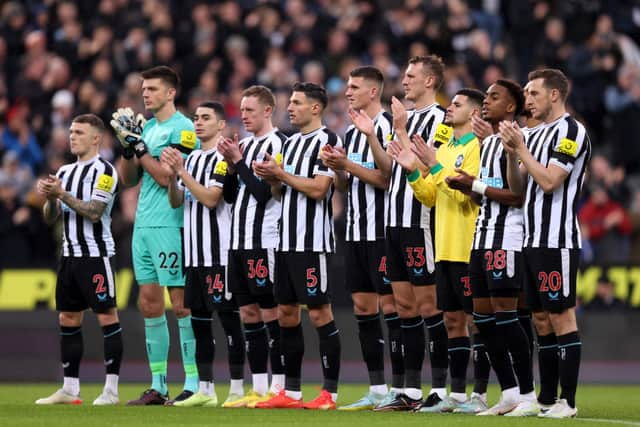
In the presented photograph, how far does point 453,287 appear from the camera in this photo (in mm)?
10992

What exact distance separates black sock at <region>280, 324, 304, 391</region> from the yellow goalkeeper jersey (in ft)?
4.78

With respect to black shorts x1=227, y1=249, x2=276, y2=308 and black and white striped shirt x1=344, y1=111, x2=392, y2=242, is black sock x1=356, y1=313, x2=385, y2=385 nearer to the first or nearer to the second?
black and white striped shirt x1=344, y1=111, x2=392, y2=242

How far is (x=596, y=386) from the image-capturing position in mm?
15766

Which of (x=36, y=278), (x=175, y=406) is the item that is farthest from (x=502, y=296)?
(x=36, y=278)

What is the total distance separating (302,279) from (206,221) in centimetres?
→ 130

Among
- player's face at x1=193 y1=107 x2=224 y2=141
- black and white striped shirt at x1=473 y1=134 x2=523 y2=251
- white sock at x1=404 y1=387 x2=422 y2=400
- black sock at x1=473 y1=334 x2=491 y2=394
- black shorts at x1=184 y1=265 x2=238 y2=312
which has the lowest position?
white sock at x1=404 y1=387 x2=422 y2=400

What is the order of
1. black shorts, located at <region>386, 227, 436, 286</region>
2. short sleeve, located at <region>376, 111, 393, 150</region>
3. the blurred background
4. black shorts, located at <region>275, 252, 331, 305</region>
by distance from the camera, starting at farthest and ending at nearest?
the blurred background, short sleeve, located at <region>376, 111, 393, 150</region>, black shorts, located at <region>275, 252, 331, 305</region>, black shorts, located at <region>386, 227, 436, 286</region>

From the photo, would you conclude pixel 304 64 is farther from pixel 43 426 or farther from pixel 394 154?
pixel 43 426

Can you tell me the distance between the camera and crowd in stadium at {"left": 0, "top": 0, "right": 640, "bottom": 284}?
19.4 meters

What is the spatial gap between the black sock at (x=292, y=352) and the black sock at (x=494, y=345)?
1674 millimetres

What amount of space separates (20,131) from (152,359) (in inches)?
305

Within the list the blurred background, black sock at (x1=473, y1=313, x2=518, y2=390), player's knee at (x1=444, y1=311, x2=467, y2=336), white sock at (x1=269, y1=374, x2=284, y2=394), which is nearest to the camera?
black sock at (x1=473, y1=313, x2=518, y2=390)

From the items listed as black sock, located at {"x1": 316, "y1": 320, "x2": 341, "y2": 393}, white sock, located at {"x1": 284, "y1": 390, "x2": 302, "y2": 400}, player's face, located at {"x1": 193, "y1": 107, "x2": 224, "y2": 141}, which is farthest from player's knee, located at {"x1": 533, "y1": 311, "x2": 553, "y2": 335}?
player's face, located at {"x1": 193, "y1": 107, "x2": 224, "y2": 141}

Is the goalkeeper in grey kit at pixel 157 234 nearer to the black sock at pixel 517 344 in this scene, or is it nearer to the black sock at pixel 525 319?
the black sock at pixel 525 319
